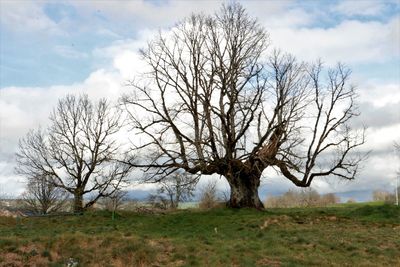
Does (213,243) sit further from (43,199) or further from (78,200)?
(43,199)

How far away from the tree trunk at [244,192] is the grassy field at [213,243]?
3309 millimetres

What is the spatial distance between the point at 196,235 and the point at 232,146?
9.45 metres

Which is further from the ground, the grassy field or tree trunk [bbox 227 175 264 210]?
tree trunk [bbox 227 175 264 210]

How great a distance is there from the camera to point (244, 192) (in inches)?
1166

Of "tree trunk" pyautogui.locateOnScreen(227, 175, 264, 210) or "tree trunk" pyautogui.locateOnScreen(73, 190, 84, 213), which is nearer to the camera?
"tree trunk" pyautogui.locateOnScreen(227, 175, 264, 210)

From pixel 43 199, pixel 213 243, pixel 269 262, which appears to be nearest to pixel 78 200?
pixel 43 199

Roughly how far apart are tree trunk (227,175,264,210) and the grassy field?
3.31 meters

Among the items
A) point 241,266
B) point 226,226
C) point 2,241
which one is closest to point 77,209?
point 226,226

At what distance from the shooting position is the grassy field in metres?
16.0

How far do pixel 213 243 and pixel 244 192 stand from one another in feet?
36.9

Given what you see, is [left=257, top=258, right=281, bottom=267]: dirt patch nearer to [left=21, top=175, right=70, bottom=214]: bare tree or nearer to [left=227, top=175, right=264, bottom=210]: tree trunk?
[left=227, top=175, right=264, bottom=210]: tree trunk

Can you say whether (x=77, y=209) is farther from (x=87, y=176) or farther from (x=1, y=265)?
(x=1, y=265)

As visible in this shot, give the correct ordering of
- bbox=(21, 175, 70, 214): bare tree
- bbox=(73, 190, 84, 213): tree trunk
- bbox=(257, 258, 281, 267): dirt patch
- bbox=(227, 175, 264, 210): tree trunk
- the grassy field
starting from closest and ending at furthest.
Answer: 1. bbox=(257, 258, 281, 267): dirt patch
2. the grassy field
3. bbox=(227, 175, 264, 210): tree trunk
4. bbox=(73, 190, 84, 213): tree trunk
5. bbox=(21, 175, 70, 214): bare tree

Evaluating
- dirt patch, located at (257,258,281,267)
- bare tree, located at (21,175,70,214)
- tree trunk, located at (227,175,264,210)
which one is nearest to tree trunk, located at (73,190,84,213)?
bare tree, located at (21,175,70,214)
